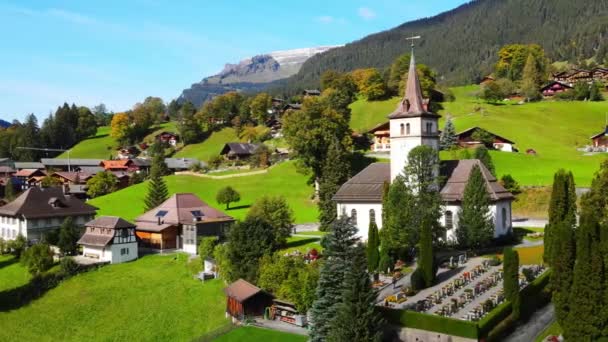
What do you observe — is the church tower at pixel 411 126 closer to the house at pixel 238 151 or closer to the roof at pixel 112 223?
the roof at pixel 112 223

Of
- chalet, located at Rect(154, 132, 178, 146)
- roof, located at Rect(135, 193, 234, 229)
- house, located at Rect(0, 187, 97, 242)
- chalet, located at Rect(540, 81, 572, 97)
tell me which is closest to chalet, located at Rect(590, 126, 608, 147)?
chalet, located at Rect(540, 81, 572, 97)

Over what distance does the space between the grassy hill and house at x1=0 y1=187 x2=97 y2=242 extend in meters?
48.5

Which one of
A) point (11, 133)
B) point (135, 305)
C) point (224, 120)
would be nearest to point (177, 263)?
point (135, 305)

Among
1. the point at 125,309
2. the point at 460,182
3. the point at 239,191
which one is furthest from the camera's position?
the point at 239,191

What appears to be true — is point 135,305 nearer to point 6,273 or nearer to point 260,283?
Answer: point 260,283

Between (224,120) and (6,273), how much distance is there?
98.7m

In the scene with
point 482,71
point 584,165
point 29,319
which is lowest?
point 29,319

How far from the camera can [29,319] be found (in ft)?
152

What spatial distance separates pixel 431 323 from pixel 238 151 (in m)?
87.2

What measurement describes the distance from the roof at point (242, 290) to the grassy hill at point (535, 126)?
40548mm

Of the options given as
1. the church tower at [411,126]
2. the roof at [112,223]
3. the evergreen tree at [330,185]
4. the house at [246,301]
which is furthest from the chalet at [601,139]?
the roof at [112,223]

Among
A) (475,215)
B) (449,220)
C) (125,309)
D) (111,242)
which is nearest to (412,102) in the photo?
(449,220)

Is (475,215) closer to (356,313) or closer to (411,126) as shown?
(411,126)

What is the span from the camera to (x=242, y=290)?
39812mm
